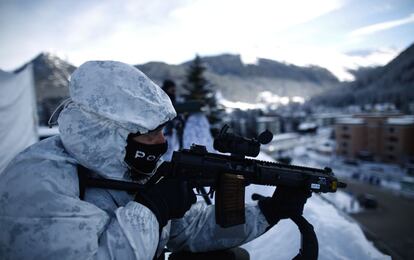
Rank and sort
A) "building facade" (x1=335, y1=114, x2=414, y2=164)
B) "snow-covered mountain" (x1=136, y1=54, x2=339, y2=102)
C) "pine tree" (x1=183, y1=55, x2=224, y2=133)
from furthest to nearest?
"snow-covered mountain" (x1=136, y1=54, x2=339, y2=102) → "building facade" (x1=335, y1=114, x2=414, y2=164) → "pine tree" (x1=183, y1=55, x2=224, y2=133)

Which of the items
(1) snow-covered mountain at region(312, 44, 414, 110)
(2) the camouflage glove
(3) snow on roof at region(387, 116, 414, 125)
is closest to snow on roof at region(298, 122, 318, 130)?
(1) snow-covered mountain at region(312, 44, 414, 110)

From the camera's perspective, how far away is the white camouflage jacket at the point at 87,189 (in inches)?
46.1

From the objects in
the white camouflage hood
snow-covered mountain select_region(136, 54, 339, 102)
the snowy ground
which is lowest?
the snowy ground

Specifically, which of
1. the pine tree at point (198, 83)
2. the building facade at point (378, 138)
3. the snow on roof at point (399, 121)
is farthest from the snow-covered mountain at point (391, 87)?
the pine tree at point (198, 83)

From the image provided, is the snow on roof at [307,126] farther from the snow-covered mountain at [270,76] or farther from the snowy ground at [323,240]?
the snow-covered mountain at [270,76]

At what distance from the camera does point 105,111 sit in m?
1.36

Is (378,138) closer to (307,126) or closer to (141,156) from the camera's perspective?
(307,126)

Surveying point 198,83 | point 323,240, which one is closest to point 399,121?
point 198,83

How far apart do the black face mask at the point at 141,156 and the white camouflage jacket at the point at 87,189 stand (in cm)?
4

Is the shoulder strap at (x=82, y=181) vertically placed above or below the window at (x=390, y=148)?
above

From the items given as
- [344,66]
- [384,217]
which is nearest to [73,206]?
[384,217]

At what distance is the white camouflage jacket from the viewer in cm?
117

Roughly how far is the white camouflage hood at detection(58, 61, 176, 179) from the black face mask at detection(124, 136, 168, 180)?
0.06 m

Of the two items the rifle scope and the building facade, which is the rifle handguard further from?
the building facade
